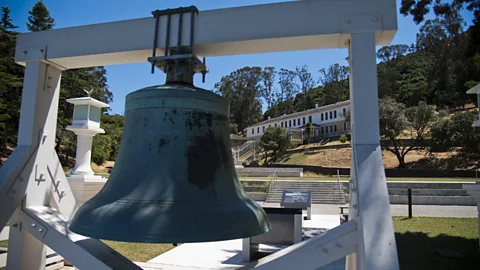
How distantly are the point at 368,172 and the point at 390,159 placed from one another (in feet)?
108

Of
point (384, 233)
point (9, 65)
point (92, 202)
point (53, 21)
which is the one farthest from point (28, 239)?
point (53, 21)

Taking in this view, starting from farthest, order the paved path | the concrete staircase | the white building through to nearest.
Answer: the white building < the concrete staircase < the paved path

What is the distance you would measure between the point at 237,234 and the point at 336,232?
90 centimetres

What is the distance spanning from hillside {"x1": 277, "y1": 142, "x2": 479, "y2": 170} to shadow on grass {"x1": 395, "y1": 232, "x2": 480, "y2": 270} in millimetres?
16920

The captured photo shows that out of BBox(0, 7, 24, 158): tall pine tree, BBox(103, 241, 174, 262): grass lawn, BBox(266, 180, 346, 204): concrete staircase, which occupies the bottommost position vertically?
BBox(103, 241, 174, 262): grass lawn

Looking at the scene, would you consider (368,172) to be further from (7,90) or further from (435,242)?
(7,90)

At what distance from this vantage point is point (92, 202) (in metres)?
2.02

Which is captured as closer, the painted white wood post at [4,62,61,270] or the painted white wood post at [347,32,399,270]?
the painted white wood post at [347,32,399,270]

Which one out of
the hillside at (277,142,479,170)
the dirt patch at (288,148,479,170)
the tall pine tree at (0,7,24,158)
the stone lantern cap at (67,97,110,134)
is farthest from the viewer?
the hillside at (277,142,479,170)

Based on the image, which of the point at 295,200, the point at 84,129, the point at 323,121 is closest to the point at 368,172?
the point at 84,129

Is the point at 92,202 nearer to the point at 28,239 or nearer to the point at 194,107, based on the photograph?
the point at 194,107

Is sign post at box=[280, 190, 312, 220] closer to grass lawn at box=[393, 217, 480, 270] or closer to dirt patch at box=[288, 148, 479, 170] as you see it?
grass lawn at box=[393, 217, 480, 270]

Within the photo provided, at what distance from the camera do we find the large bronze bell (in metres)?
1.73

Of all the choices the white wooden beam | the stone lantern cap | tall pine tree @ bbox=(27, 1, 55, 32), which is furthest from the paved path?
tall pine tree @ bbox=(27, 1, 55, 32)
